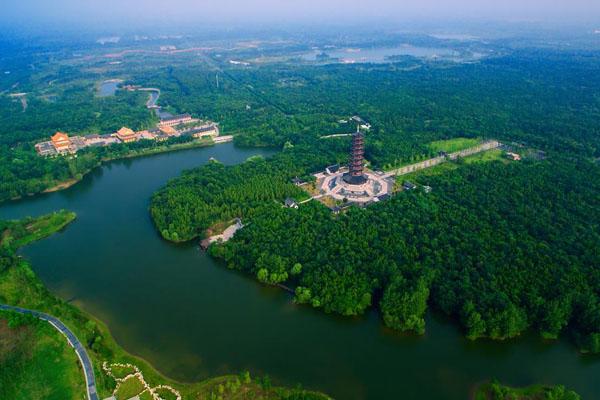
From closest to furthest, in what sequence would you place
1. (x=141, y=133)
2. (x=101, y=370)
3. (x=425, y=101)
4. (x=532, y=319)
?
(x=101, y=370) < (x=532, y=319) < (x=141, y=133) < (x=425, y=101)

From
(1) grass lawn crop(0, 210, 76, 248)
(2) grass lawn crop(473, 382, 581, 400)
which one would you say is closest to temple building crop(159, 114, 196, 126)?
(1) grass lawn crop(0, 210, 76, 248)

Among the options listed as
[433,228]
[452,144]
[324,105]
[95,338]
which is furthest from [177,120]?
[433,228]

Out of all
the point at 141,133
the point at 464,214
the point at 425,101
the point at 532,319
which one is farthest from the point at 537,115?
the point at 141,133

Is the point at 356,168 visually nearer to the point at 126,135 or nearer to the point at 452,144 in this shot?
the point at 452,144

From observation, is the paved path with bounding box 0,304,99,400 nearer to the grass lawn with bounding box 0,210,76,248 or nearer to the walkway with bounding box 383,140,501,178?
the grass lawn with bounding box 0,210,76,248

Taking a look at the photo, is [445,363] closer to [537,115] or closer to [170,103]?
[537,115]

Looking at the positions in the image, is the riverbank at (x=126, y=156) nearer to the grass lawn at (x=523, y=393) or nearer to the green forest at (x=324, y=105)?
the green forest at (x=324, y=105)
